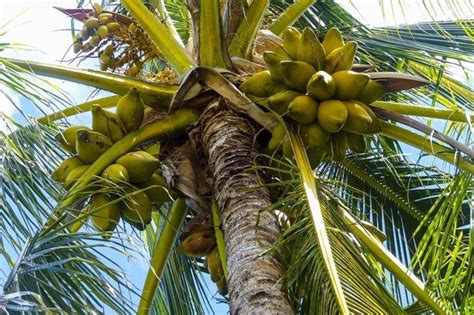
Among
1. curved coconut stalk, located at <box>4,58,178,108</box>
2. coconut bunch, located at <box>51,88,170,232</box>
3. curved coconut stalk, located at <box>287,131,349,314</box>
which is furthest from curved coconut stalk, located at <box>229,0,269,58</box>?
curved coconut stalk, located at <box>287,131,349,314</box>

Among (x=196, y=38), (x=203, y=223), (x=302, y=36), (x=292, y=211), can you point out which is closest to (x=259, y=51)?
(x=196, y=38)

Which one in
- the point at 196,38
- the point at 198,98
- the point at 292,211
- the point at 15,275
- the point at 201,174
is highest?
the point at 196,38

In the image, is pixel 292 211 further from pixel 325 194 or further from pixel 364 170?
pixel 364 170

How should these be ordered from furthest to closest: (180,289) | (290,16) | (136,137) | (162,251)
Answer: (180,289)
(290,16)
(162,251)
(136,137)

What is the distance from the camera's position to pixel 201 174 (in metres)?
3.30

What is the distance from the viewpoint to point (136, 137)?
10.8 feet

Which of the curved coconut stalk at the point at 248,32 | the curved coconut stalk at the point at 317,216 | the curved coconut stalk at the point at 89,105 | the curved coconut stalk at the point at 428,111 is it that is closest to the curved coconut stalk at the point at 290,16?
the curved coconut stalk at the point at 248,32

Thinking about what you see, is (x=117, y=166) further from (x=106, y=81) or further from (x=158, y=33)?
(x=158, y=33)

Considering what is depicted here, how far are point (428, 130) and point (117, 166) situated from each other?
1.22 metres

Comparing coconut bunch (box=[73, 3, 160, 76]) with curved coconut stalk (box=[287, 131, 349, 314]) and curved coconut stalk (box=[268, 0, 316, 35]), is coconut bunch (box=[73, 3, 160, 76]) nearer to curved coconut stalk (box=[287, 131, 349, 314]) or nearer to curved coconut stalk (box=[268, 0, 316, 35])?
curved coconut stalk (box=[268, 0, 316, 35])

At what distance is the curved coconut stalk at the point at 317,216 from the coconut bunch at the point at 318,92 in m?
0.09

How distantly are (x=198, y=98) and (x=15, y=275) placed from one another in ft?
4.60

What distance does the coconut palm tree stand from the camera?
2.44 meters

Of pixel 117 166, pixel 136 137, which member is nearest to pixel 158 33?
pixel 136 137
